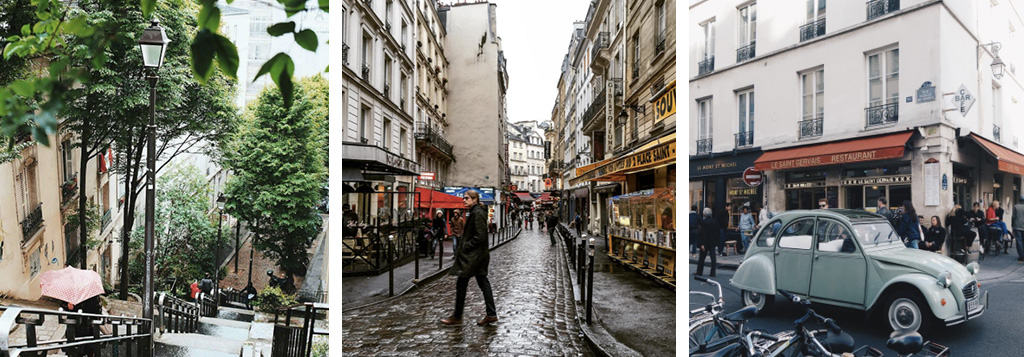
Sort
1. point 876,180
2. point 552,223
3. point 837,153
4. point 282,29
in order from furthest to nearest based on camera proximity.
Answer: point 552,223
point 837,153
point 876,180
point 282,29

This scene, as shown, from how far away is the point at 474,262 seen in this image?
303 cm

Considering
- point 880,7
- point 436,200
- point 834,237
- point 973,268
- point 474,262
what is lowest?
point 474,262

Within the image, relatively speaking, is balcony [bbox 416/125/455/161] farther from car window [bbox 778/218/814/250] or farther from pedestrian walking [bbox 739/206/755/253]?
car window [bbox 778/218/814/250]

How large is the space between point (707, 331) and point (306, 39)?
232 centimetres

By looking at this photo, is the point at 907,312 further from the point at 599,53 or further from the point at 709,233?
the point at 599,53

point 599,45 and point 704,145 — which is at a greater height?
point 599,45

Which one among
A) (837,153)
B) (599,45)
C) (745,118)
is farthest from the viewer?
(599,45)

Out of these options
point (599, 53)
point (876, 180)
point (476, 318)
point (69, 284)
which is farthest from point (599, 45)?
point (69, 284)

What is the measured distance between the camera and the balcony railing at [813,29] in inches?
89.0

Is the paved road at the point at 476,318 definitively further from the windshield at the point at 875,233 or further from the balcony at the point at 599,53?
the windshield at the point at 875,233

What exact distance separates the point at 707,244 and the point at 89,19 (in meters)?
3.17

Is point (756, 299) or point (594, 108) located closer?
point (756, 299)

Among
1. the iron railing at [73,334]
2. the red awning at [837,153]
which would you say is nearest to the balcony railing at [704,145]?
the red awning at [837,153]

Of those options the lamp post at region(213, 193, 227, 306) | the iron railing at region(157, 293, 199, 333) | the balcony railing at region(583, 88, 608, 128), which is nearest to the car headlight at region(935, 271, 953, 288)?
the balcony railing at region(583, 88, 608, 128)
